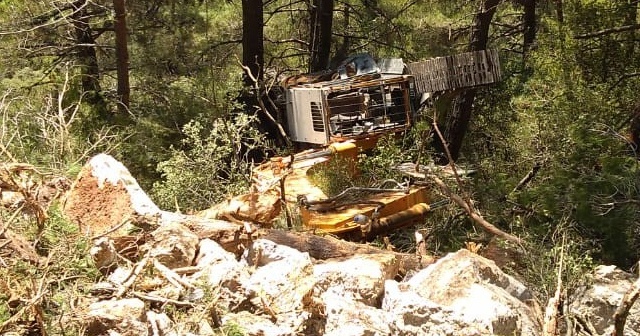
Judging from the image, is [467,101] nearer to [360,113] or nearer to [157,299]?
[360,113]

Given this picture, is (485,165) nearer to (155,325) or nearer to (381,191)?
(381,191)

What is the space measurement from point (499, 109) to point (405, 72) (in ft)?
6.86

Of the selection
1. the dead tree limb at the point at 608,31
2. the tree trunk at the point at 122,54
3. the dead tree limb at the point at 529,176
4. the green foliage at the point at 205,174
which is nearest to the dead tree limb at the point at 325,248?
the green foliage at the point at 205,174

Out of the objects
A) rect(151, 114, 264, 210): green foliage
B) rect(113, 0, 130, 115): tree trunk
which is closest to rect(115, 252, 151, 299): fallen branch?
rect(151, 114, 264, 210): green foliage

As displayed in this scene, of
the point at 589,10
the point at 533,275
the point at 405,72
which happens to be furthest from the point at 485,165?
the point at 533,275

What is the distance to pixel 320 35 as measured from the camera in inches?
567

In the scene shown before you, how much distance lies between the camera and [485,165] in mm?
10500

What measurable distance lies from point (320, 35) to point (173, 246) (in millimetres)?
9598

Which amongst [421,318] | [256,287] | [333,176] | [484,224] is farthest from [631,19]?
[256,287]

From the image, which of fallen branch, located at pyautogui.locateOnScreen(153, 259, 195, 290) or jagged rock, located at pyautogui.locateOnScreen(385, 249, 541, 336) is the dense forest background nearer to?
jagged rock, located at pyautogui.locateOnScreen(385, 249, 541, 336)

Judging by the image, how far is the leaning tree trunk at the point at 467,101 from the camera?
10.2 m

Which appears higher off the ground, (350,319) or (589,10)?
(589,10)

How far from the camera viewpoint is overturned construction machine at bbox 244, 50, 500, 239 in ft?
27.3

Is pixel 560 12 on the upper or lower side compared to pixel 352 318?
upper
